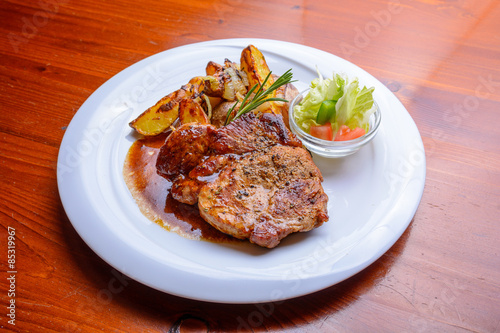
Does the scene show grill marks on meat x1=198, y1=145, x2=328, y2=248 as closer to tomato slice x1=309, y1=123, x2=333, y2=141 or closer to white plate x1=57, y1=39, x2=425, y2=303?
white plate x1=57, y1=39, x2=425, y2=303

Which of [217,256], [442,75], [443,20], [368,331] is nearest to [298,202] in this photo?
[217,256]

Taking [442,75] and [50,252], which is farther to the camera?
[442,75]

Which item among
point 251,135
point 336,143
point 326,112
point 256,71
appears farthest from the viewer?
point 256,71

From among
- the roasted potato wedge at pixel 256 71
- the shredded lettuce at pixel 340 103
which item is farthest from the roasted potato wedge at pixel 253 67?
the shredded lettuce at pixel 340 103

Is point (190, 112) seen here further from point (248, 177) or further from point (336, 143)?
point (336, 143)

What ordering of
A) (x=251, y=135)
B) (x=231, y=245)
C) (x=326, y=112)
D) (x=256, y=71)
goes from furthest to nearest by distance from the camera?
1. (x=256, y=71)
2. (x=326, y=112)
3. (x=251, y=135)
4. (x=231, y=245)

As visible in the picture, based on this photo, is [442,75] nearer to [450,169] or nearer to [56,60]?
[450,169]

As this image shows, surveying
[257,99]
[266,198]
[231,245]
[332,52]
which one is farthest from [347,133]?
[332,52]
